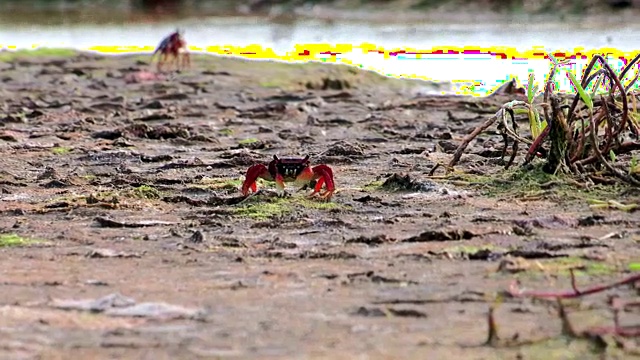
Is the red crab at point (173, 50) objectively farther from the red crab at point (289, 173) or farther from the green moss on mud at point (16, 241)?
the green moss on mud at point (16, 241)

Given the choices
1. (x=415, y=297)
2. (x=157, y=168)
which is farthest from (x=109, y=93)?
(x=415, y=297)

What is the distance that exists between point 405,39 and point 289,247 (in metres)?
15.3

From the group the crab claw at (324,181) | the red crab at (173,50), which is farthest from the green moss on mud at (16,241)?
the red crab at (173,50)

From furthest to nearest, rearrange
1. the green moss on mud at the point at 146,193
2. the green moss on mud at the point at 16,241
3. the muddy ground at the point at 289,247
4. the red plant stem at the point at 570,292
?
the green moss on mud at the point at 146,193
the green moss on mud at the point at 16,241
the red plant stem at the point at 570,292
the muddy ground at the point at 289,247

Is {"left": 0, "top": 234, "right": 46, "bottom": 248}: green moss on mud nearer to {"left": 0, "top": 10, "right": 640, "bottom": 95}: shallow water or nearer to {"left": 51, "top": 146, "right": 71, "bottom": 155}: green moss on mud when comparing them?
{"left": 51, "top": 146, "right": 71, "bottom": 155}: green moss on mud

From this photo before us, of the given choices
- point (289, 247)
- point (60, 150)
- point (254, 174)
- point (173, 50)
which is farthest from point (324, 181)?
point (173, 50)

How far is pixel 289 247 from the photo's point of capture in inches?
211

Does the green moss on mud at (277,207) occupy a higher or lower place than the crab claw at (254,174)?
lower

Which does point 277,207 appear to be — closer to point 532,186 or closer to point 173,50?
point 532,186

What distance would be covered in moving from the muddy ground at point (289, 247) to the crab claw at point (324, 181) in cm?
8

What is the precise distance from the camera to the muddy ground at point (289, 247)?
3.95 metres

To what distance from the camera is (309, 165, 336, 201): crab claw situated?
21.4 feet

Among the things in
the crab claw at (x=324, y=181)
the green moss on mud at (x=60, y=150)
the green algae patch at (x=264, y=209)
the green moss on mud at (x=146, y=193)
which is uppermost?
the crab claw at (x=324, y=181)

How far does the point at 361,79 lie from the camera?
1404cm
